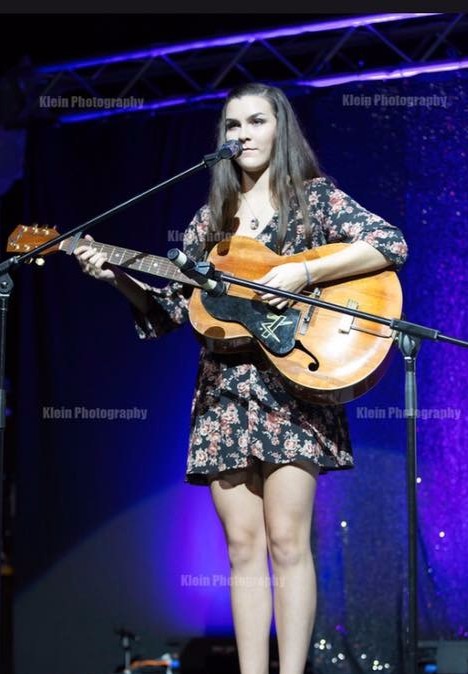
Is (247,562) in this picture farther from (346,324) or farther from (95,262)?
(95,262)

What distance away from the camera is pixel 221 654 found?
15.0 feet

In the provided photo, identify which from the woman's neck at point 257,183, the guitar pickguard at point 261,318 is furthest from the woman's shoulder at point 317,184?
the guitar pickguard at point 261,318

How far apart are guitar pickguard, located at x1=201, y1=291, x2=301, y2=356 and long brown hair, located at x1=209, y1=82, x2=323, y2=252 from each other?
23 centimetres

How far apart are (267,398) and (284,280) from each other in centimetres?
36

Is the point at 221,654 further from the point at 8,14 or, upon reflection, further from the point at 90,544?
the point at 8,14

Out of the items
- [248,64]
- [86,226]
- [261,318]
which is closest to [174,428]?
[248,64]

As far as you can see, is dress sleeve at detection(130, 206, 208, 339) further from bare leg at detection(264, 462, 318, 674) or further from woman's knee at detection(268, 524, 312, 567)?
woman's knee at detection(268, 524, 312, 567)

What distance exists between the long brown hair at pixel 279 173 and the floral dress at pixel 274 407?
0.11 ft

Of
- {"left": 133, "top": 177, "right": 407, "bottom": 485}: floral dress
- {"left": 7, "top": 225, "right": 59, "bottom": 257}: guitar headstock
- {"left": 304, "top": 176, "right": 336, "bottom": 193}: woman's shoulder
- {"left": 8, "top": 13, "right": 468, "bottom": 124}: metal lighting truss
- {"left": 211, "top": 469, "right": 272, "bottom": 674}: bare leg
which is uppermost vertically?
{"left": 8, "top": 13, "right": 468, "bottom": 124}: metal lighting truss

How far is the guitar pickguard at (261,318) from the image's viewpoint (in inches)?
124

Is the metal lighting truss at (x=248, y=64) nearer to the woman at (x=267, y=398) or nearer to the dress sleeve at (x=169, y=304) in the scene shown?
the woman at (x=267, y=398)

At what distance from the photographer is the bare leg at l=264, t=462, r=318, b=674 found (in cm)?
311

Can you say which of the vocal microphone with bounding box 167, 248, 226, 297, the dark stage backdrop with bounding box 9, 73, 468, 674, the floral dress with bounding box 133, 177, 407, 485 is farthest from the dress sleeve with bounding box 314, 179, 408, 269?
the dark stage backdrop with bounding box 9, 73, 468, 674

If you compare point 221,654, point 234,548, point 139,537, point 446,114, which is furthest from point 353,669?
point 446,114
